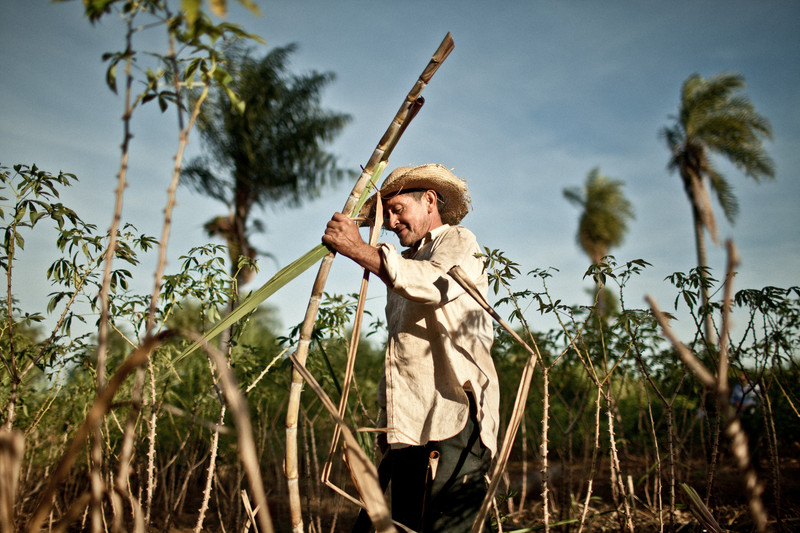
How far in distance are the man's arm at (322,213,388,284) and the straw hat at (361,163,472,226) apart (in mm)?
846

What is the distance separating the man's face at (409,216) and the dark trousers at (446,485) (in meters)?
0.82

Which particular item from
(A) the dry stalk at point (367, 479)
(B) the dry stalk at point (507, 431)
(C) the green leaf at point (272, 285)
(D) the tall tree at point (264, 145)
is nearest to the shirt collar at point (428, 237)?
(B) the dry stalk at point (507, 431)

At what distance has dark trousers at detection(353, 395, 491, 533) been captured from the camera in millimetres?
1803

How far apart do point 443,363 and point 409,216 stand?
73cm

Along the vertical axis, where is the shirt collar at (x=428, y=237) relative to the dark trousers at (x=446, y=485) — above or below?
above

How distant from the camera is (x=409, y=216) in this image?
2318mm

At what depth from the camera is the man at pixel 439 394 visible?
1.81m

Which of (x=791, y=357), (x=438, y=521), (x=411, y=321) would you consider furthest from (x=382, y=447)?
(x=791, y=357)

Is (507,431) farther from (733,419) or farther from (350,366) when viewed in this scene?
(733,419)

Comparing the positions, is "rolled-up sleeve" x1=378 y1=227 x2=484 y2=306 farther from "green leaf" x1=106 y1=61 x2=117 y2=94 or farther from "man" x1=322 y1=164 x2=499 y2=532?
"green leaf" x1=106 y1=61 x2=117 y2=94

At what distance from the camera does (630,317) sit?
233 cm

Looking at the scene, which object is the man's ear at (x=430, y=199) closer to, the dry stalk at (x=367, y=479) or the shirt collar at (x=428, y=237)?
the shirt collar at (x=428, y=237)

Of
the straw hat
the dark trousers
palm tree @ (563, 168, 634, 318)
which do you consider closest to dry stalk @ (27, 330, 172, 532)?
the dark trousers

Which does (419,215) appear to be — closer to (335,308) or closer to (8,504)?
(335,308)
